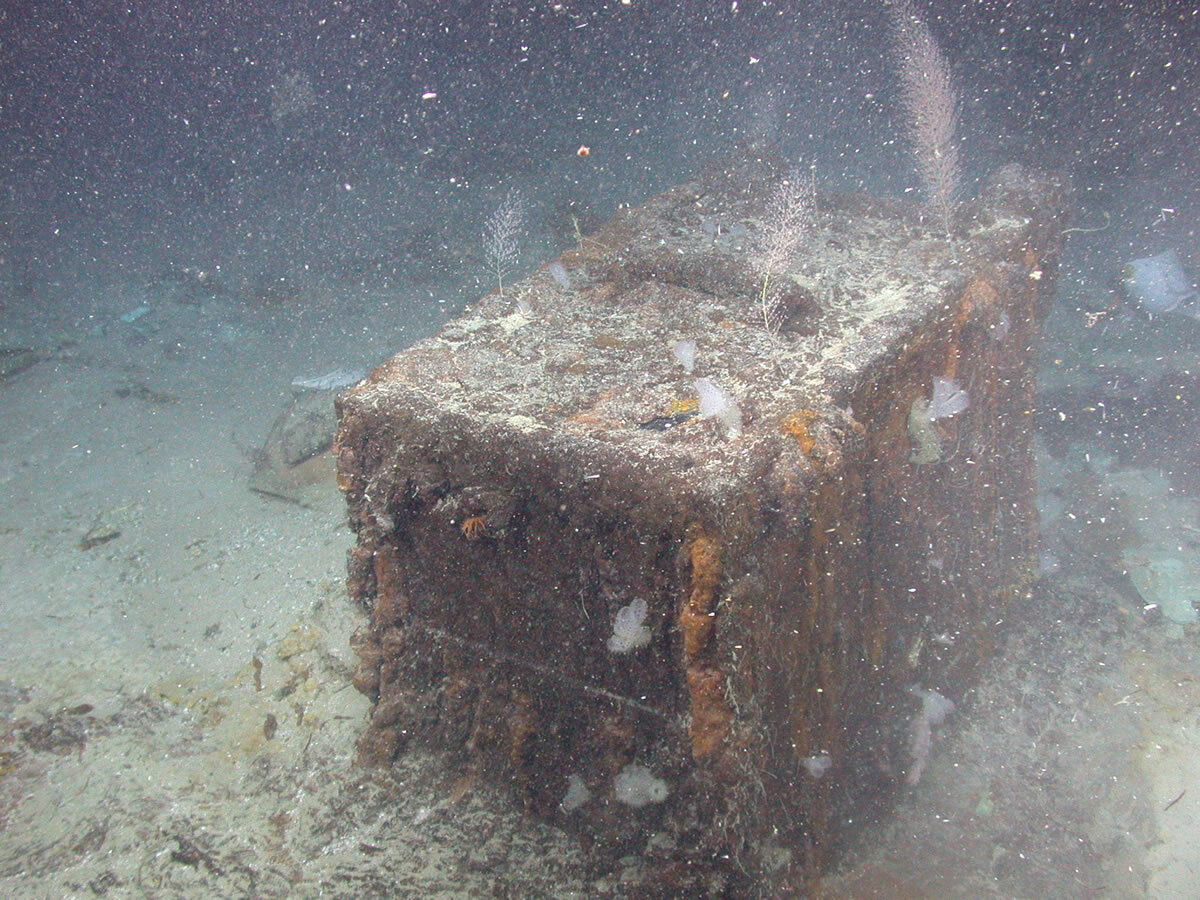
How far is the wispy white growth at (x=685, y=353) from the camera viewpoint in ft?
8.42

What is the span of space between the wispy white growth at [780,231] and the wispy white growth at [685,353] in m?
0.38

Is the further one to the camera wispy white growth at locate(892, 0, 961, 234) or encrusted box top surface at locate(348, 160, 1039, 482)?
wispy white growth at locate(892, 0, 961, 234)

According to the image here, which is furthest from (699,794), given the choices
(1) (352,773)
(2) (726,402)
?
(1) (352,773)

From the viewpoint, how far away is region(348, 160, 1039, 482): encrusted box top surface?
2215 millimetres

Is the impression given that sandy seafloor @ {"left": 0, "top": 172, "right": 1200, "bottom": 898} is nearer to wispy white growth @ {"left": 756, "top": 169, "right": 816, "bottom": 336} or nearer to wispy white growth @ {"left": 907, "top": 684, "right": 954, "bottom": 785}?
wispy white growth @ {"left": 907, "top": 684, "right": 954, "bottom": 785}

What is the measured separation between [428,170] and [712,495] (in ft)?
45.6

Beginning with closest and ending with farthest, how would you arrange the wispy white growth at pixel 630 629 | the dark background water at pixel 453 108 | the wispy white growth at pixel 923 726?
the wispy white growth at pixel 630 629 < the wispy white growth at pixel 923 726 < the dark background water at pixel 453 108

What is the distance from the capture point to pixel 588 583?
2.10 m

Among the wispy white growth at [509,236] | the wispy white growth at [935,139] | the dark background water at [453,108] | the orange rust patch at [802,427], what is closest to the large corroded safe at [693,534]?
the orange rust patch at [802,427]

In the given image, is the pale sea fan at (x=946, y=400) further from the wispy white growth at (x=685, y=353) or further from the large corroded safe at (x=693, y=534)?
the wispy white growth at (x=685, y=353)

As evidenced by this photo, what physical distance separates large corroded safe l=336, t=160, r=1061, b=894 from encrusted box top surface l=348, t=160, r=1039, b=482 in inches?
0.7

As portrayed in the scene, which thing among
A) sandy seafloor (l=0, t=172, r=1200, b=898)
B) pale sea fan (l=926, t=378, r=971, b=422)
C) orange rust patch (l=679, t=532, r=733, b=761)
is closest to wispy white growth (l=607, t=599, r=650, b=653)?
orange rust patch (l=679, t=532, r=733, b=761)

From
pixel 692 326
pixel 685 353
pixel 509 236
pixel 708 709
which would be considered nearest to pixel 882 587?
pixel 708 709

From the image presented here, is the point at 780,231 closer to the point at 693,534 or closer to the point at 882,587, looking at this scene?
the point at 882,587
